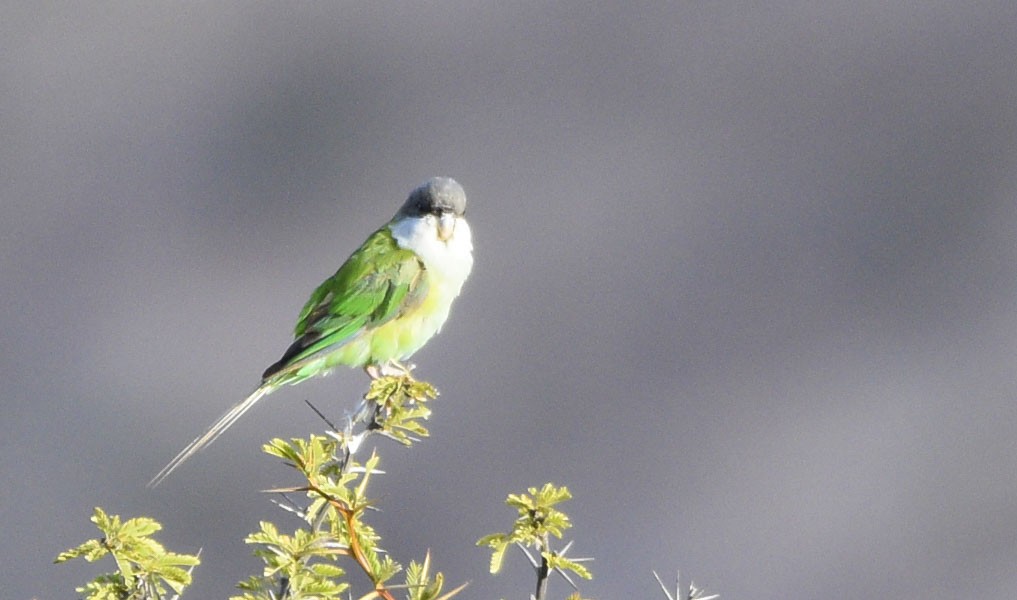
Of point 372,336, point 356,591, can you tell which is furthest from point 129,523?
point 356,591

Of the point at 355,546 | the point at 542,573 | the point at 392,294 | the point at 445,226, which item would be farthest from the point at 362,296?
the point at 355,546

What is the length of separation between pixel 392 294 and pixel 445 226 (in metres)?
0.53

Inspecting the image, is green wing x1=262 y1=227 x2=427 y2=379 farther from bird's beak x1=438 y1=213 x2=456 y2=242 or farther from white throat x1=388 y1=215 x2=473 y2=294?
bird's beak x1=438 y1=213 x2=456 y2=242

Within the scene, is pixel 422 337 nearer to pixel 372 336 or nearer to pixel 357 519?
pixel 372 336

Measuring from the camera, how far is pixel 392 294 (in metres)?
5.78

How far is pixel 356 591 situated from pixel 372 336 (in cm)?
1227

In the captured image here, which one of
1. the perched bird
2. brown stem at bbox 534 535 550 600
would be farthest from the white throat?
brown stem at bbox 534 535 550 600

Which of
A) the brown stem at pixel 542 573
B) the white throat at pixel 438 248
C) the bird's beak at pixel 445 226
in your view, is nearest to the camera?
the brown stem at pixel 542 573

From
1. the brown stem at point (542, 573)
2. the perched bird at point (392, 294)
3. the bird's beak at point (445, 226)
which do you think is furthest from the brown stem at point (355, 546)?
the bird's beak at point (445, 226)

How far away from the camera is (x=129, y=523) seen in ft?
7.30

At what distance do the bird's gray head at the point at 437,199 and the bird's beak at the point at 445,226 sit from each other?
25 mm

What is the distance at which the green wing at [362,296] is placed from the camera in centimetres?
549

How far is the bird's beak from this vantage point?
19.9ft

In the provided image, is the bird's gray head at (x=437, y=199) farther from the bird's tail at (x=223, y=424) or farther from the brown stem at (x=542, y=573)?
the brown stem at (x=542, y=573)
